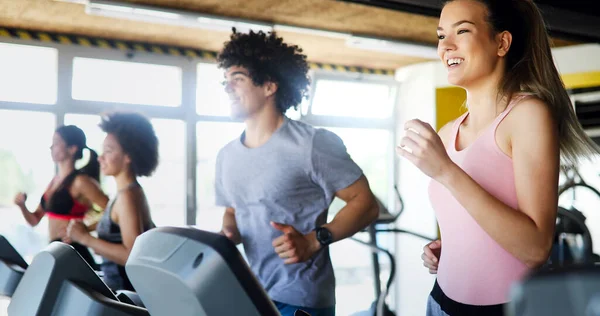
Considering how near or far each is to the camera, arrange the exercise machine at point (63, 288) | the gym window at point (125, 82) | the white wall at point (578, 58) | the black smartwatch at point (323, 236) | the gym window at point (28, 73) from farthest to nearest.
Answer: the white wall at point (578, 58) < the gym window at point (125, 82) < the gym window at point (28, 73) < the black smartwatch at point (323, 236) < the exercise machine at point (63, 288)

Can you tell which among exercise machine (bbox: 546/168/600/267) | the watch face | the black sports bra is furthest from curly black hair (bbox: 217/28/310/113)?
exercise machine (bbox: 546/168/600/267)

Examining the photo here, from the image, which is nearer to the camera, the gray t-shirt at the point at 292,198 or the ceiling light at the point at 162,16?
the gray t-shirt at the point at 292,198

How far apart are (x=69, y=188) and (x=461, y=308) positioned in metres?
2.86

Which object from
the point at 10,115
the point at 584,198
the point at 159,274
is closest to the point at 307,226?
the point at 159,274

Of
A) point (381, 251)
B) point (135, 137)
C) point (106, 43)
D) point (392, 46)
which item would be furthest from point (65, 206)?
point (392, 46)

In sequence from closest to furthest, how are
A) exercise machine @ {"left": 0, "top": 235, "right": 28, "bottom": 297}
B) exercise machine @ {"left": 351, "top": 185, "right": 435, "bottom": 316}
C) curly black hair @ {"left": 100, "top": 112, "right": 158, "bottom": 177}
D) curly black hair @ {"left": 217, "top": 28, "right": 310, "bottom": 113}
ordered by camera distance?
1. exercise machine @ {"left": 0, "top": 235, "right": 28, "bottom": 297}
2. curly black hair @ {"left": 217, "top": 28, "right": 310, "bottom": 113}
3. curly black hair @ {"left": 100, "top": 112, "right": 158, "bottom": 177}
4. exercise machine @ {"left": 351, "top": 185, "right": 435, "bottom": 316}

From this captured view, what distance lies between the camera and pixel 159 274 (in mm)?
807

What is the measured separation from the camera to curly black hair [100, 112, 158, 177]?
3.22 metres

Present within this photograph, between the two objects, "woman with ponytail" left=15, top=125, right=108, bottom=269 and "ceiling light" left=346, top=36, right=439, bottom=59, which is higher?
"ceiling light" left=346, top=36, right=439, bottom=59

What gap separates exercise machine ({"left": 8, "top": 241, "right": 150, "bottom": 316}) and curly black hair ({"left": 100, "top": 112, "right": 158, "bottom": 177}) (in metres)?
1.94

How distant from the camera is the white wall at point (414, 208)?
7.88m

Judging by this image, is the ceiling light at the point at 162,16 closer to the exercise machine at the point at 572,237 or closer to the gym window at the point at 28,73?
the gym window at the point at 28,73

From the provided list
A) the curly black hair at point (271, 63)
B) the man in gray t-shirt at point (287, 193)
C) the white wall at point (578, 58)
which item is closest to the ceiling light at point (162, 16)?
the curly black hair at point (271, 63)

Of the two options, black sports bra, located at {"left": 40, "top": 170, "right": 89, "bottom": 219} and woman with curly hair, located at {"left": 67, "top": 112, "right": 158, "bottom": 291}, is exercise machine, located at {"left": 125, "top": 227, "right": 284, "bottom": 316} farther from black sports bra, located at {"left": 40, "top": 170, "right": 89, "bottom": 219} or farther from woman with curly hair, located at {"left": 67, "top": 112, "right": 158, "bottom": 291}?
black sports bra, located at {"left": 40, "top": 170, "right": 89, "bottom": 219}
